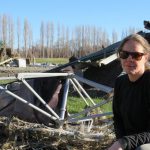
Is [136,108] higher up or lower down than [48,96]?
higher up

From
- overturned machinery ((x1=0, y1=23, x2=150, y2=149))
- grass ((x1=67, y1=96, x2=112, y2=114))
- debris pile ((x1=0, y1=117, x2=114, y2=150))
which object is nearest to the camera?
debris pile ((x1=0, y1=117, x2=114, y2=150))

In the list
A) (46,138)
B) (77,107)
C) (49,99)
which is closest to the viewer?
(46,138)

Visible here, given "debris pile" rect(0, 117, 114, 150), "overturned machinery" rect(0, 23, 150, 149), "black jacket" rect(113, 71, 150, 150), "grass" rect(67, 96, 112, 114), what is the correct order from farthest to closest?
"grass" rect(67, 96, 112, 114), "overturned machinery" rect(0, 23, 150, 149), "debris pile" rect(0, 117, 114, 150), "black jacket" rect(113, 71, 150, 150)

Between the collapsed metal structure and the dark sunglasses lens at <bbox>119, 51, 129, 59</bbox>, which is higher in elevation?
the dark sunglasses lens at <bbox>119, 51, 129, 59</bbox>

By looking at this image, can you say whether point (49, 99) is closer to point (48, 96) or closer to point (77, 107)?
point (48, 96)

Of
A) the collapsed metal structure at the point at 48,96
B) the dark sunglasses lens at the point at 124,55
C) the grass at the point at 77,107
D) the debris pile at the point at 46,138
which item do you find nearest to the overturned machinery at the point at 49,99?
the collapsed metal structure at the point at 48,96

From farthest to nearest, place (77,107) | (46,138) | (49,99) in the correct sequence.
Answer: (77,107)
(49,99)
(46,138)

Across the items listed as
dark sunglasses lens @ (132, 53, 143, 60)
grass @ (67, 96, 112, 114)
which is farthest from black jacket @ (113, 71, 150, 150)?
grass @ (67, 96, 112, 114)

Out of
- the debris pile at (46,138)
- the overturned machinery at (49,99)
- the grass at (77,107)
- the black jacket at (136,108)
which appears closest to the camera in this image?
the black jacket at (136,108)

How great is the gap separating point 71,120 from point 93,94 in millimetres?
7278

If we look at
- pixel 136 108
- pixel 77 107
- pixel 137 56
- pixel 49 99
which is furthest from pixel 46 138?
pixel 77 107

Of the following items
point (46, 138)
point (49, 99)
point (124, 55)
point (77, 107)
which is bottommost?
point (77, 107)

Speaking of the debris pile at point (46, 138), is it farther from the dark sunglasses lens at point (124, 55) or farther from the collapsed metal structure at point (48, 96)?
the dark sunglasses lens at point (124, 55)

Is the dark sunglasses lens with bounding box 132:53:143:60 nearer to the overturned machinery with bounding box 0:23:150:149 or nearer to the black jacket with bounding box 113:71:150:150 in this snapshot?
the black jacket with bounding box 113:71:150:150
